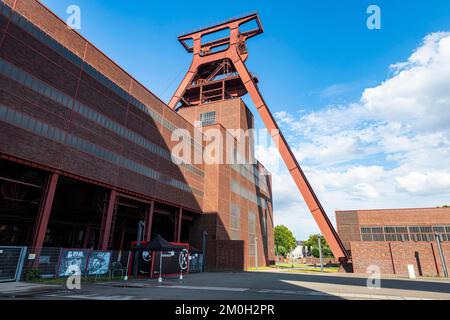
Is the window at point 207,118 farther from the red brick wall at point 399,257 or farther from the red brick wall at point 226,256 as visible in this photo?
the red brick wall at point 399,257

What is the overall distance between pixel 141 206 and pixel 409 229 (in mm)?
58264

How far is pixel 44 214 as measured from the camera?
19.8 metres

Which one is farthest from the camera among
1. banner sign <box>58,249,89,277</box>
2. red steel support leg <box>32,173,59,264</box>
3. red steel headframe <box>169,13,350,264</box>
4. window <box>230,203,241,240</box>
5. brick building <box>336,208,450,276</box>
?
brick building <box>336,208,450,276</box>

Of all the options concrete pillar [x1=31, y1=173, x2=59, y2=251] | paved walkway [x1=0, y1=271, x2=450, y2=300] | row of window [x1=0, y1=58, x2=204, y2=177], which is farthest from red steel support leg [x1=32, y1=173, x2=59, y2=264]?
paved walkway [x1=0, y1=271, x2=450, y2=300]

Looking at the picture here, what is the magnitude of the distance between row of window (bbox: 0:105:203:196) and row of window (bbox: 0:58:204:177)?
2290mm

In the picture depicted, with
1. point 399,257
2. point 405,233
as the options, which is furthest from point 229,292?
point 405,233

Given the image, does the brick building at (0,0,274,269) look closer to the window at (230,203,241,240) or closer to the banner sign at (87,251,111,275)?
the window at (230,203,241,240)

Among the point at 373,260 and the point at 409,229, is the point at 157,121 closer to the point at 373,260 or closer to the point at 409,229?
the point at 373,260

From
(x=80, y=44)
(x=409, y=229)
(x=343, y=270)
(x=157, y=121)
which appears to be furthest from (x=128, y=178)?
(x=409, y=229)

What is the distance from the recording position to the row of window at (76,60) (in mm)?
19297

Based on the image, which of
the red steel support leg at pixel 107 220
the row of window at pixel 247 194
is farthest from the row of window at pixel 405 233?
the red steel support leg at pixel 107 220

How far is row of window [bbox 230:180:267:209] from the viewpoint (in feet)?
154

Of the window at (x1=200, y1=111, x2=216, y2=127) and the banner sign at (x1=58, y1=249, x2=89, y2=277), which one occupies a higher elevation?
the window at (x1=200, y1=111, x2=216, y2=127)

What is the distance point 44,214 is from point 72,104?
912cm
